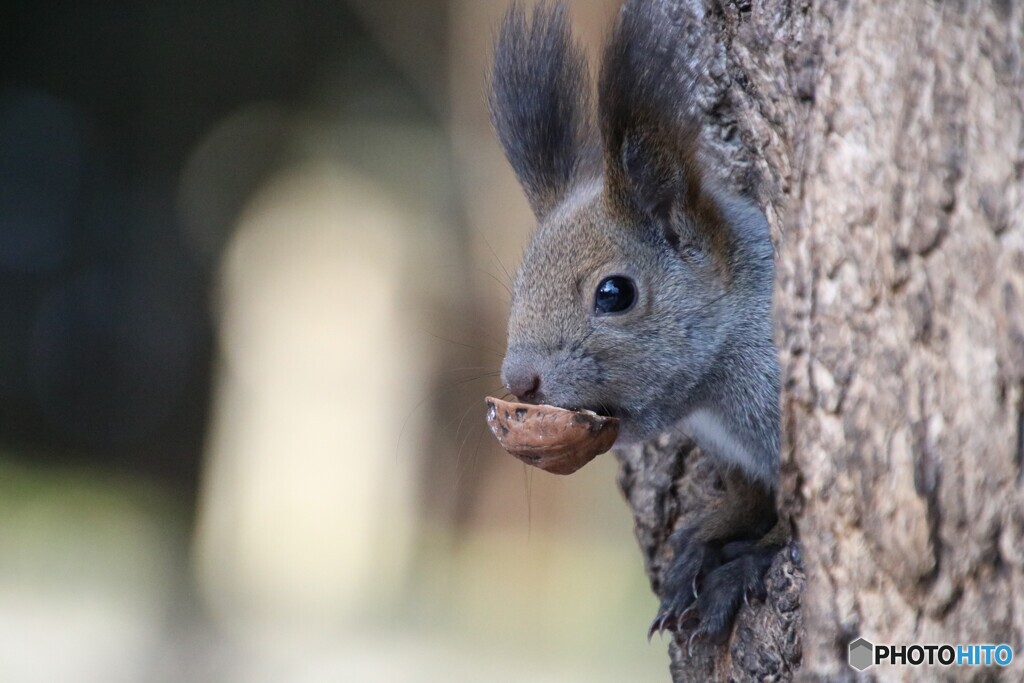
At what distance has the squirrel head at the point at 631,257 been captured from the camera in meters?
0.93

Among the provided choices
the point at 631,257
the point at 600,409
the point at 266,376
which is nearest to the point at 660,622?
the point at 600,409

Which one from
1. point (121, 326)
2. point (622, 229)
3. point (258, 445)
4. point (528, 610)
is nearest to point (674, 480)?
point (622, 229)

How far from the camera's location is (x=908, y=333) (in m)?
0.62

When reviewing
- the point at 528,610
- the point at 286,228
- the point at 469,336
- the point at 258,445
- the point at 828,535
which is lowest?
the point at 528,610

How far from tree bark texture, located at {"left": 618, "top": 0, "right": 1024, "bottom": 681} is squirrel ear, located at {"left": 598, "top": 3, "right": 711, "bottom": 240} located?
182 millimetres

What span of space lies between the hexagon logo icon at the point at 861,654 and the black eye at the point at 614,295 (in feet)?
1.36

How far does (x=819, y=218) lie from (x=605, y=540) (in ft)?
5.09

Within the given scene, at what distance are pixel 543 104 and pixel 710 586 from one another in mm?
522

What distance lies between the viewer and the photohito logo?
1.93ft

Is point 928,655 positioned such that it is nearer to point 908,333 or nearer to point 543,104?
point 908,333

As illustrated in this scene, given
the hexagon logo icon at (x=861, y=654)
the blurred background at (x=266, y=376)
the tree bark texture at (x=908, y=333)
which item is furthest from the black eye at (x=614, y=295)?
the blurred background at (x=266, y=376)

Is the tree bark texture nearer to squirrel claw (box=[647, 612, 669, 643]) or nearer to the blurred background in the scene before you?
squirrel claw (box=[647, 612, 669, 643])

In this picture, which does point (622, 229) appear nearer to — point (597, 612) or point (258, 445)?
point (597, 612)

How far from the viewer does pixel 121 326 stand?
7.89 ft
